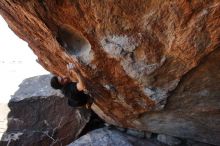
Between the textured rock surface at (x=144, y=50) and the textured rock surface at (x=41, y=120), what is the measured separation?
1.10 metres

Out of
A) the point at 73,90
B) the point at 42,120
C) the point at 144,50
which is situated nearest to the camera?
the point at 144,50

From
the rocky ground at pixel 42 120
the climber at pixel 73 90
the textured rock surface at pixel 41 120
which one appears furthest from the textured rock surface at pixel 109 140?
the textured rock surface at pixel 41 120

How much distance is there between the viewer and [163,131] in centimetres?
236

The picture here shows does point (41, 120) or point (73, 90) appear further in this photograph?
point (41, 120)

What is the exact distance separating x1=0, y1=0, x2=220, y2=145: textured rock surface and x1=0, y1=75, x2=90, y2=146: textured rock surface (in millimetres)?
1102

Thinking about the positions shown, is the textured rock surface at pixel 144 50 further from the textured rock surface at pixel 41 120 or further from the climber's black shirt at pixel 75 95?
the textured rock surface at pixel 41 120

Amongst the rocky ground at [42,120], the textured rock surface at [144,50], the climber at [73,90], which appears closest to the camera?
the textured rock surface at [144,50]

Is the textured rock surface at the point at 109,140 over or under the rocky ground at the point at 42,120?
under

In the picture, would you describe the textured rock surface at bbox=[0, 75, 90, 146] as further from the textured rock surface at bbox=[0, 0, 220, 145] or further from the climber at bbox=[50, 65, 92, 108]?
the textured rock surface at bbox=[0, 0, 220, 145]

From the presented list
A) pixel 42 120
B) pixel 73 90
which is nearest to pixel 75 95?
pixel 73 90

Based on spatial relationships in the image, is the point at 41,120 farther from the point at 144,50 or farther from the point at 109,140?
the point at 144,50

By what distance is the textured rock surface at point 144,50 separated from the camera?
1.42m

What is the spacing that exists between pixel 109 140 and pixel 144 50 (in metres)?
1.17

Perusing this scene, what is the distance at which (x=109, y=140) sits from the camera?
8.55 feet
